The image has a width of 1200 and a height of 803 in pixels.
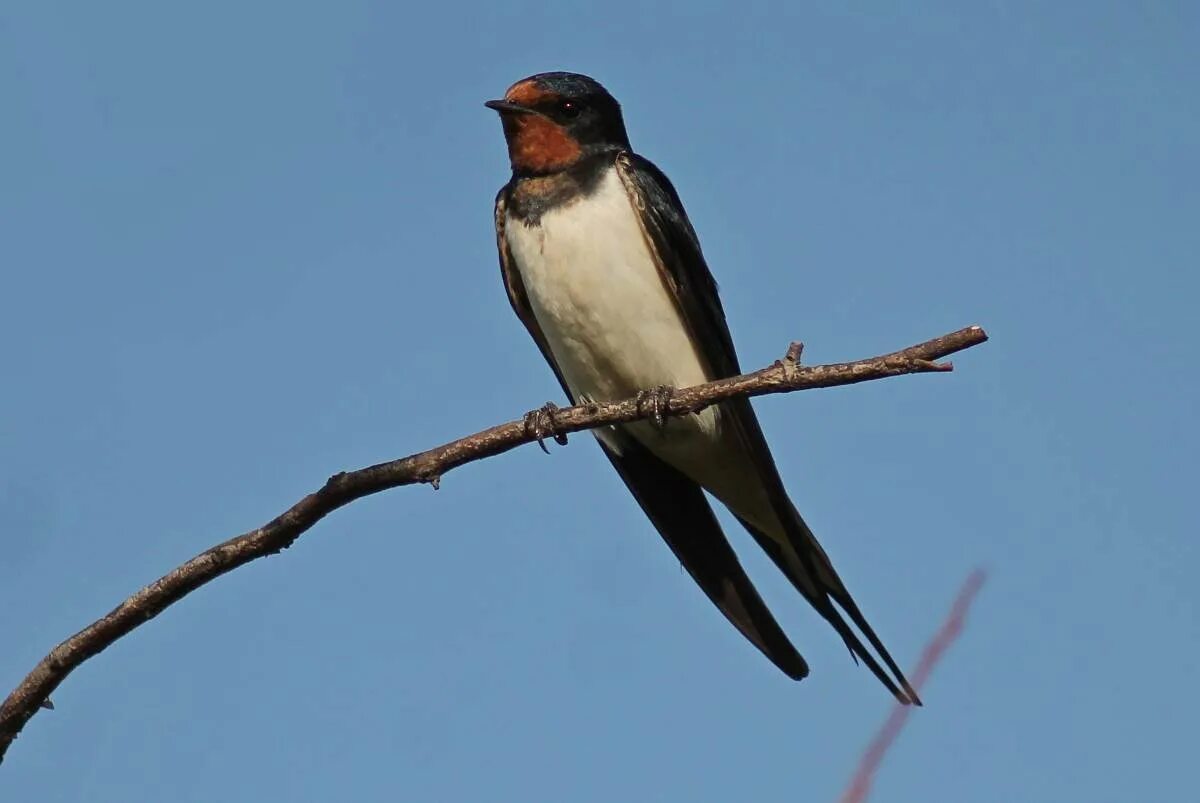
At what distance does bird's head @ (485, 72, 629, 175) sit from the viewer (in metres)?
4.72

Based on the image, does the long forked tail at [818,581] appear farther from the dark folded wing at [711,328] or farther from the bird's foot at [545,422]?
the bird's foot at [545,422]

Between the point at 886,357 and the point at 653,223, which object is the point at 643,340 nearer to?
the point at 653,223

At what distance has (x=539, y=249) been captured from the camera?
4.44 meters

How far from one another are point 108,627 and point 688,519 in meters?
2.46

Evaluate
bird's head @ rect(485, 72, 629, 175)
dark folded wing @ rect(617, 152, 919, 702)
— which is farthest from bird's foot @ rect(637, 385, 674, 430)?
bird's head @ rect(485, 72, 629, 175)

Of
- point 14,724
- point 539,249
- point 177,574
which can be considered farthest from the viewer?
point 539,249

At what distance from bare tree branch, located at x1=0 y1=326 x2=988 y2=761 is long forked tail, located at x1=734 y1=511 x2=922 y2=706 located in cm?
96

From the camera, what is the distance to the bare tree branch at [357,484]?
2.48 meters

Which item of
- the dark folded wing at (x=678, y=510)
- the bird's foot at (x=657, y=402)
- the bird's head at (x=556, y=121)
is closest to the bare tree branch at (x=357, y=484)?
the bird's foot at (x=657, y=402)

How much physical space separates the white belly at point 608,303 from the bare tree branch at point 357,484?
91 cm

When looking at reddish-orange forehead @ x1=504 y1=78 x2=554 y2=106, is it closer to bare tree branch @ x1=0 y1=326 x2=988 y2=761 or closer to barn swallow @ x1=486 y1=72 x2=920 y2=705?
barn swallow @ x1=486 y1=72 x2=920 y2=705

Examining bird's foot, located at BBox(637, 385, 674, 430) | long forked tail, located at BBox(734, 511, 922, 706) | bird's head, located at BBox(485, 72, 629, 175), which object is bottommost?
long forked tail, located at BBox(734, 511, 922, 706)

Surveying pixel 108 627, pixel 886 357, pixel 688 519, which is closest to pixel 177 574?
pixel 108 627

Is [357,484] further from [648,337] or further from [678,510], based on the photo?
[678,510]
